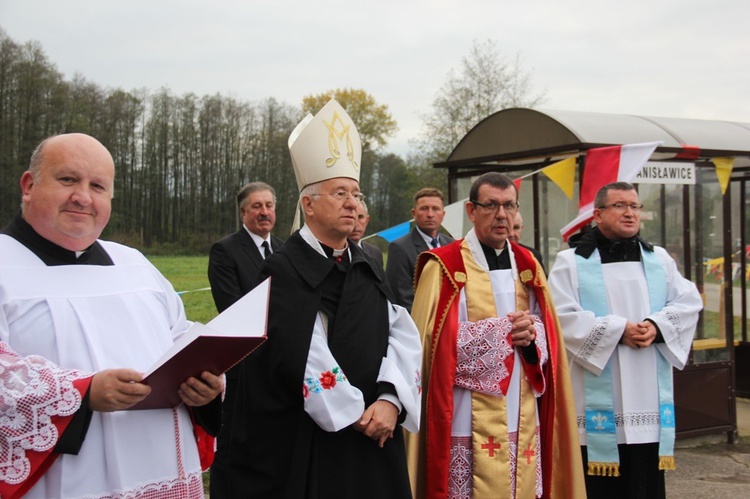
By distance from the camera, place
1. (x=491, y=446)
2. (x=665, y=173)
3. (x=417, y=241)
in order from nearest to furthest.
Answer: (x=491, y=446) → (x=417, y=241) → (x=665, y=173)

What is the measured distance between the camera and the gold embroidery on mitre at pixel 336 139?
131 inches

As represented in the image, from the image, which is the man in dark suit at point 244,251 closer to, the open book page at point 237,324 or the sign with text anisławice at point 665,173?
the open book page at point 237,324

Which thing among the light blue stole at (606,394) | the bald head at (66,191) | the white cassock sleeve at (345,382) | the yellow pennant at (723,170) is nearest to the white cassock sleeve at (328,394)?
the white cassock sleeve at (345,382)

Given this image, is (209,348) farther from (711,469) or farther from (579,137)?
(711,469)

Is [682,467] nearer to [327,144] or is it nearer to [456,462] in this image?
[456,462]

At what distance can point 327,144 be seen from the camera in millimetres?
3361

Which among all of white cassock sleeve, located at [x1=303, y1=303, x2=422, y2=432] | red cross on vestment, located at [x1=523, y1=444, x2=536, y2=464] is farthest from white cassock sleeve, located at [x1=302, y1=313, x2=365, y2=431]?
red cross on vestment, located at [x1=523, y1=444, x2=536, y2=464]

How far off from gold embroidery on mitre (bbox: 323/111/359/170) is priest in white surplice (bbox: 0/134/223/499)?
1.15m

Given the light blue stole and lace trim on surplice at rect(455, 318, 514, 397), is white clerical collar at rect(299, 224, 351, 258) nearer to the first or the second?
lace trim on surplice at rect(455, 318, 514, 397)

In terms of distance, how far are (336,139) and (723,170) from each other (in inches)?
203

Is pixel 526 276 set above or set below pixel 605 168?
below

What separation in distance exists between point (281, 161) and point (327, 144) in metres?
29.8

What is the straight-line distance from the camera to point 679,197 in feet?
22.9

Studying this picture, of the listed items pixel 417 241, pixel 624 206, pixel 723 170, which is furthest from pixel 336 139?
pixel 723 170
